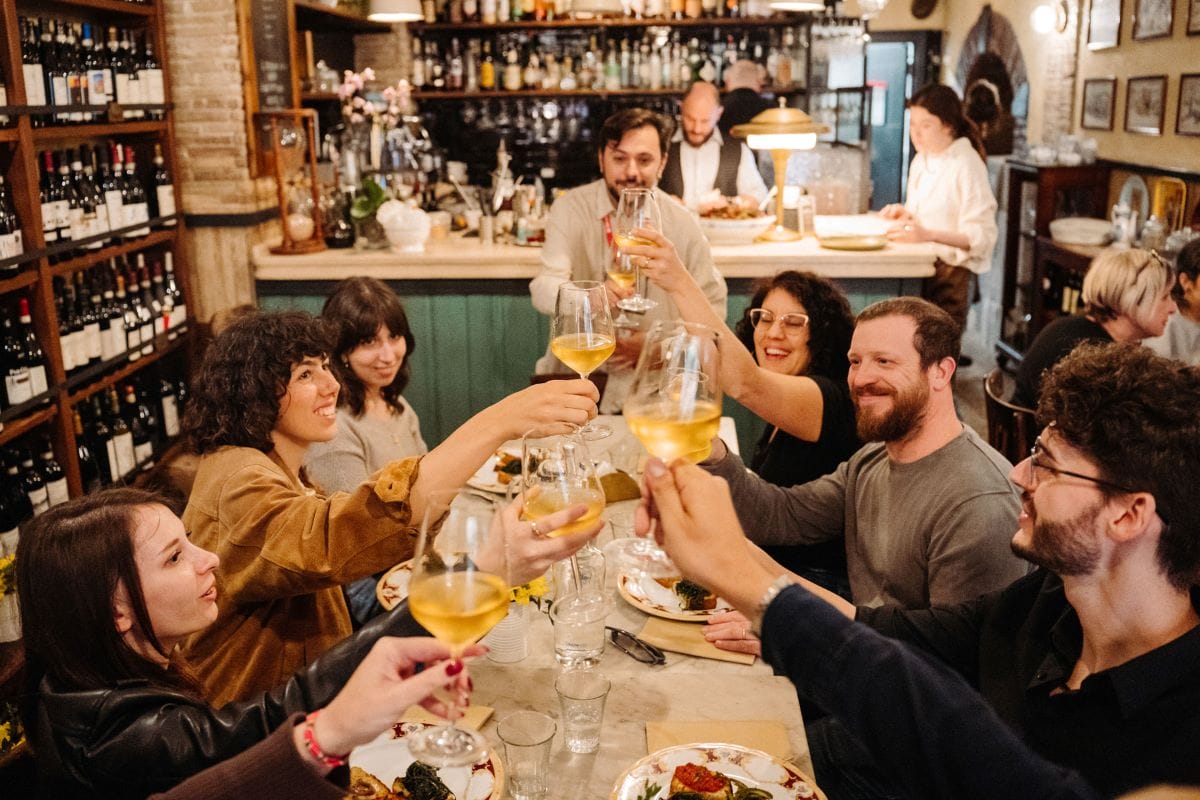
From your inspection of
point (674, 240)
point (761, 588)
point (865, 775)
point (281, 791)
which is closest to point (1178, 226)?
point (674, 240)

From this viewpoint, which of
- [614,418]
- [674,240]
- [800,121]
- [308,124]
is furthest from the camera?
[308,124]

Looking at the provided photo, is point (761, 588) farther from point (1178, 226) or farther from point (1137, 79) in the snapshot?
point (1137, 79)

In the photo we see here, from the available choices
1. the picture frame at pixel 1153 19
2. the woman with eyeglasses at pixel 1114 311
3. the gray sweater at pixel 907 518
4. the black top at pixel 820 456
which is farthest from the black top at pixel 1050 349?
the picture frame at pixel 1153 19

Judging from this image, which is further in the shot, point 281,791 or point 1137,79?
point 1137,79

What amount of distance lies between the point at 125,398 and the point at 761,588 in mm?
3644

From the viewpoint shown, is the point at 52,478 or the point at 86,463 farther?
the point at 86,463

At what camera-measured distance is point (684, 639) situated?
1.89m

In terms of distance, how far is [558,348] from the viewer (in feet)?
5.78

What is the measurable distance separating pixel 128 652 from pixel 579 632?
2.24ft

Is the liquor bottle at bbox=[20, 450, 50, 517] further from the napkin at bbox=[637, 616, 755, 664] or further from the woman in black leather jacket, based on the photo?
the napkin at bbox=[637, 616, 755, 664]

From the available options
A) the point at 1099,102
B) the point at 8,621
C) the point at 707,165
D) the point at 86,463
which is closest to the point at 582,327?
the point at 8,621

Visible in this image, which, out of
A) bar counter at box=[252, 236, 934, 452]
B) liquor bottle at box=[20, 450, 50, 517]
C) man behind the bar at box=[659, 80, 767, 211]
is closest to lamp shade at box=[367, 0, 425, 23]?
bar counter at box=[252, 236, 934, 452]

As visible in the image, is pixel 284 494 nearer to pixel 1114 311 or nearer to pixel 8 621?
pixel 8 621

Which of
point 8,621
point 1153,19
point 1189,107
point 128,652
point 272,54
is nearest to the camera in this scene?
point 128,652
